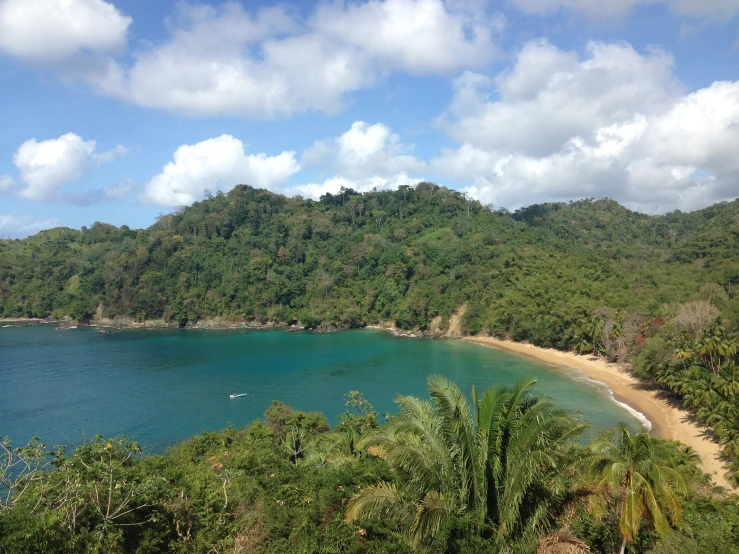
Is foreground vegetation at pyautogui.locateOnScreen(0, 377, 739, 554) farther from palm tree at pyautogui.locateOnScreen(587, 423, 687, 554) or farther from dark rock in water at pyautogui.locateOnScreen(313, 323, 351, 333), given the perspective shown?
dark rock in water at pyautogui.locateOnScreen(313, 323, 351, 333)

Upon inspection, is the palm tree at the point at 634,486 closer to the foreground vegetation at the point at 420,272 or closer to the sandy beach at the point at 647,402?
the sandy beach at the point at 647,402

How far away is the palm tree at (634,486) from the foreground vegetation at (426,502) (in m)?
0.02

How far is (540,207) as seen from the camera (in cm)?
12444

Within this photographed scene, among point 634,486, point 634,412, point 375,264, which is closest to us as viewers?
point 634,486

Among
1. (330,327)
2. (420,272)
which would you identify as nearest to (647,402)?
(420,272)

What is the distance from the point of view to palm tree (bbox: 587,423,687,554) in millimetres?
7922

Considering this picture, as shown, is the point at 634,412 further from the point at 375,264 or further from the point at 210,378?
the point at 375,264

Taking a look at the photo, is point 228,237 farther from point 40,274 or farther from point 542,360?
point 542,360

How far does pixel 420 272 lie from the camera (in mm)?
75562

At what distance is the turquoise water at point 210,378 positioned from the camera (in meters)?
33.4

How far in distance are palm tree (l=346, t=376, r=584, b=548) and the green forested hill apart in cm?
4297

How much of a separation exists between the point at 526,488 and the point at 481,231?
247ft

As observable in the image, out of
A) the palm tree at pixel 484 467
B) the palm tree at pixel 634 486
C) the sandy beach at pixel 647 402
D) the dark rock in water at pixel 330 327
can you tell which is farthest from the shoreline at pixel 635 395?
the palm tree at pixel 484 467

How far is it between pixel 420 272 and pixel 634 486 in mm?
67615
